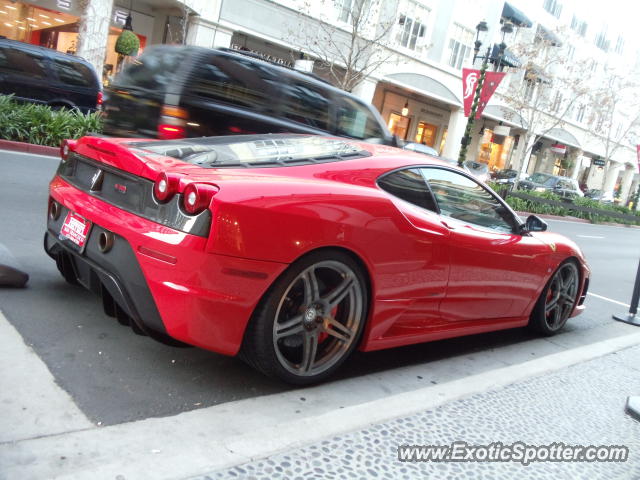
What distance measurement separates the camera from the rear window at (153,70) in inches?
264

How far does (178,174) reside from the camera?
295 centimetres

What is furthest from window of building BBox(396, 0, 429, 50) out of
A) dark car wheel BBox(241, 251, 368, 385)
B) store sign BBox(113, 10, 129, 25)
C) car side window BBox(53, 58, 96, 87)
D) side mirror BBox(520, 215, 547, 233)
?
dark car wheel BBox(241, 251, 368, 385)

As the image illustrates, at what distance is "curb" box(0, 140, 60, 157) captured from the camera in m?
10.8

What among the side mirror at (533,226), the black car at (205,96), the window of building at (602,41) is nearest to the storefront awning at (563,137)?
the window of building at (602,41)

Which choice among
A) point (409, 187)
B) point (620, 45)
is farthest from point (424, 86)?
point (620, 45)

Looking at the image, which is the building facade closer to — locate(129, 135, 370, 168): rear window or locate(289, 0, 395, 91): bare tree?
locate(289, 0, 395, 91): bare tree

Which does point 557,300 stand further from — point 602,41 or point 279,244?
point 602,41

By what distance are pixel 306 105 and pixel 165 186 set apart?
4.92 meters

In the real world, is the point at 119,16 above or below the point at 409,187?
above

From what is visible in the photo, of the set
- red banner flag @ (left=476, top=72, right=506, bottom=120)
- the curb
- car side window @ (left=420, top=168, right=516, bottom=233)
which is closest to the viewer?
car side window @ (left=420, top=168, right=516, bottom=233)

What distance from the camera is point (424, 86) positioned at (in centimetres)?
3072

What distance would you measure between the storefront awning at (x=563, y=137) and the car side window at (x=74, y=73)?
123 feet

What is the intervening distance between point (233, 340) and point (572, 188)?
29.2 m

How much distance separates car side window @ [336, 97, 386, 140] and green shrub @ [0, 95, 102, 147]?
4.84 metres
